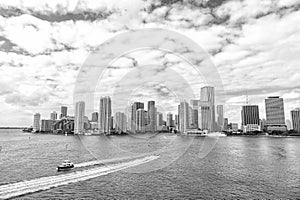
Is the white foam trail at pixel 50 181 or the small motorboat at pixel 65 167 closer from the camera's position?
the white foam trail at pixel 50 181

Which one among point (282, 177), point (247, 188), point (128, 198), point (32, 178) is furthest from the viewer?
point (282, 177)

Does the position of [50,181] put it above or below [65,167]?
below

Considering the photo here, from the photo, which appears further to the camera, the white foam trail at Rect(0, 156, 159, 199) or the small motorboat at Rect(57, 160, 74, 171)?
the small motorboat at Rect(57, 160, 74, 171)

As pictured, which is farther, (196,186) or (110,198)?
(196,186)

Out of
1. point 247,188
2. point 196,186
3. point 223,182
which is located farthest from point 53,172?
point 247,188

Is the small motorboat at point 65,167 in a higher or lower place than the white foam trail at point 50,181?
higher

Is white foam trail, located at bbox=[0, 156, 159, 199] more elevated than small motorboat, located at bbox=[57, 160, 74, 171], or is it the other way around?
small motorboat, located at bbox=[57, 160, 74, 171]

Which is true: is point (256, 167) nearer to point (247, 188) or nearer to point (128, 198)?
point (247, 188)

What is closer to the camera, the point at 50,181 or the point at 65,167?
the point at 50,181
